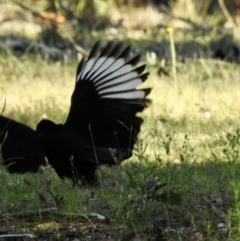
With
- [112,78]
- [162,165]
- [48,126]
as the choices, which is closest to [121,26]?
[112,78]

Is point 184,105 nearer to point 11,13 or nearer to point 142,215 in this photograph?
point 142,215

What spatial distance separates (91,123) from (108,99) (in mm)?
190

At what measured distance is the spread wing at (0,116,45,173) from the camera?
535 cm

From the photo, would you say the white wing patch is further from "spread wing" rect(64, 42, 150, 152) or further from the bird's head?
the bird's head

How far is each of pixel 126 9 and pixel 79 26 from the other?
1757mm

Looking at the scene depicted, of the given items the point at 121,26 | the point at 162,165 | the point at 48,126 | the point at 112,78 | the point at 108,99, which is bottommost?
the point at 162,165

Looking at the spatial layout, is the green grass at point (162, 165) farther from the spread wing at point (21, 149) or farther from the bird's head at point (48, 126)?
the bird's head at point (48, 126)

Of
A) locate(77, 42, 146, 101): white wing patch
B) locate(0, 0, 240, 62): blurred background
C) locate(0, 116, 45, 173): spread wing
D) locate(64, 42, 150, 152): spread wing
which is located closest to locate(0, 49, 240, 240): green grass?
locate(0, 116, 45, 173): spread wing

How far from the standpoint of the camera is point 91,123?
17.6ft

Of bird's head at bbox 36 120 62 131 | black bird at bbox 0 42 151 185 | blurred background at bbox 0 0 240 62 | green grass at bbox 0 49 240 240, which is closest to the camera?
green grass at bbox 0 49 240 240

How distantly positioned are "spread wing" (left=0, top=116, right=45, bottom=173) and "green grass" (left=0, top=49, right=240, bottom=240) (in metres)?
0.10

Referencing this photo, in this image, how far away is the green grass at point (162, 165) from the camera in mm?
3553

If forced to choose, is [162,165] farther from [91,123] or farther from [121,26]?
[121,26]

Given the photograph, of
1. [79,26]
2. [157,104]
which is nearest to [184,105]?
[157,104]
